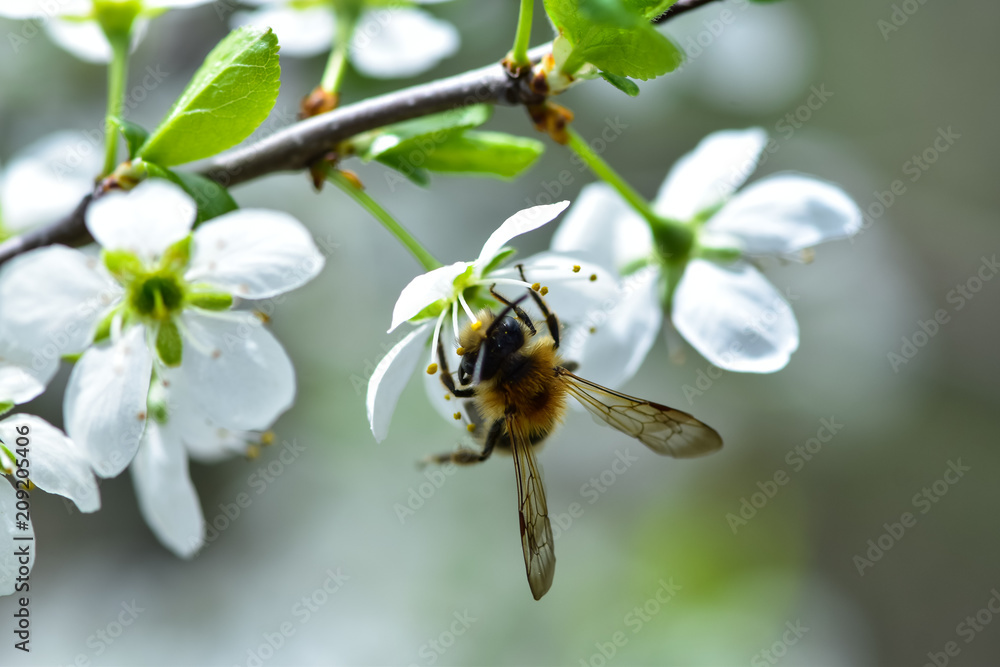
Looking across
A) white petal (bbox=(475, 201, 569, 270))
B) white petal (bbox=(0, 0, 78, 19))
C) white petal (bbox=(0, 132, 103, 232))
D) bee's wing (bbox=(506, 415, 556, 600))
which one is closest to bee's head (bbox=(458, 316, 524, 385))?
bee's wing (bbox=(506, 415, 556, 600))

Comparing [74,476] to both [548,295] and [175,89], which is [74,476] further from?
[175,89]

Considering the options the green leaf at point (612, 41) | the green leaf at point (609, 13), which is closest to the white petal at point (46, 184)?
the green leaf at point (612, 41)

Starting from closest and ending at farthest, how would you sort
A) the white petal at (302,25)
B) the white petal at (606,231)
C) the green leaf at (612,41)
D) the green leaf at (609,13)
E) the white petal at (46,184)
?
the green leaf at (609,13) → the green leaf at (612,41) → the white petal at (606,231) → the white petal at (302,25) → the white petal at (46,184)

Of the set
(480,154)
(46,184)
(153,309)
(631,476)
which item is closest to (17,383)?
(153,309)

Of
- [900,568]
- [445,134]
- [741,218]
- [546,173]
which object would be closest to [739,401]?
[900,568]

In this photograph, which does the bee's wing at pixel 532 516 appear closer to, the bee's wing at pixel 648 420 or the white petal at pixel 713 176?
the bee's wing at pixel 648 420

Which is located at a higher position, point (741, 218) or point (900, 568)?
point (741, 218)
